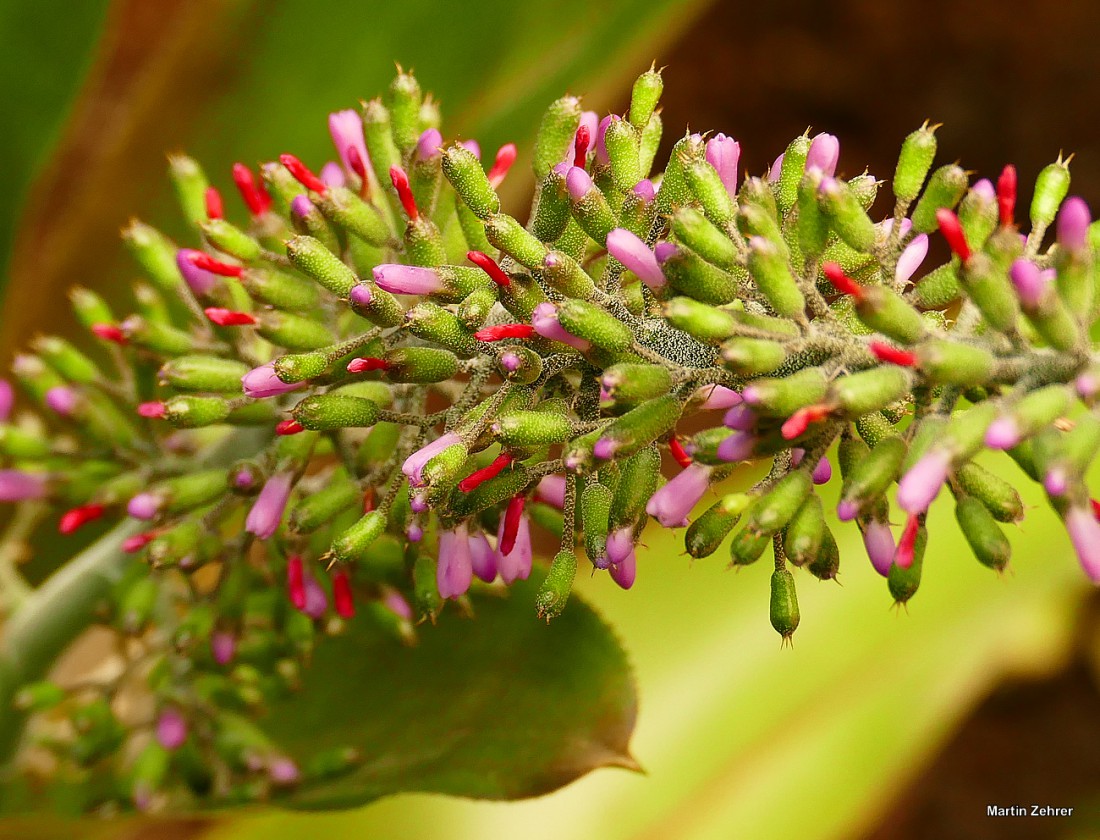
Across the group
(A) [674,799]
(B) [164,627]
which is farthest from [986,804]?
(B) [164,627]

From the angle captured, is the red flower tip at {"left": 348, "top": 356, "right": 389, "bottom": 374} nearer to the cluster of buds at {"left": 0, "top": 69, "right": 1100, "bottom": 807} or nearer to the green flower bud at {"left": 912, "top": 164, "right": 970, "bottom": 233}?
the cluster of buds at {"left": 0, "top": 69, "right": 1100, "bottom": 807}

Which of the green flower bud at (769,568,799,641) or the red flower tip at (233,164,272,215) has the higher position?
the red flower tip at (233,164,272,215)

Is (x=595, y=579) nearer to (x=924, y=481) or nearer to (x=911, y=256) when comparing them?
(x=911, y=256)

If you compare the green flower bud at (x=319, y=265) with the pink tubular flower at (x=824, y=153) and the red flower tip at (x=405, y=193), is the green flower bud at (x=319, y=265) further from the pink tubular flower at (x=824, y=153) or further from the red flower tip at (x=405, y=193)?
the pink tubular flower at (x=824, y=153)

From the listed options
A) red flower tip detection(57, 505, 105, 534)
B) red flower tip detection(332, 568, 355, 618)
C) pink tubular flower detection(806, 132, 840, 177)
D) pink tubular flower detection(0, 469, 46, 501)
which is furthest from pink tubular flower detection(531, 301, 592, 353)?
pink tubular flower detection(0, 469, 46, 501)

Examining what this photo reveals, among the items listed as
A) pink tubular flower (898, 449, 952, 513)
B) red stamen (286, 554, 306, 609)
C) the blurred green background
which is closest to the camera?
pink tubular flower (898, 449, 952, 513)

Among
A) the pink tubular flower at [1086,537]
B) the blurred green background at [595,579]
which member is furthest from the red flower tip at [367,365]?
the blurred green background at [595,579]

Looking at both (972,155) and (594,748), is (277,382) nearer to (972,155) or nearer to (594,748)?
(594,748)

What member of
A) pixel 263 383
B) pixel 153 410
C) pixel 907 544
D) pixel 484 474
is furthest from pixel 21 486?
pixel 907 544
